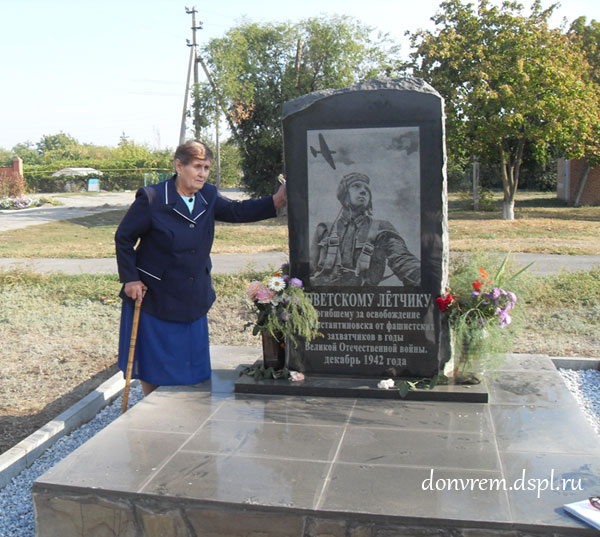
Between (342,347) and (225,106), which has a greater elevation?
(225,106)

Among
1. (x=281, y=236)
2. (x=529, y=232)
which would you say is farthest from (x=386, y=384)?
(x=529, y=232)

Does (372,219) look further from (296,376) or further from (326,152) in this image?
(296,376)

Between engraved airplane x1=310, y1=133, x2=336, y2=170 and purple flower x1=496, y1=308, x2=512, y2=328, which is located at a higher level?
engraved airplane x1=310, y1=133, x2=336, y2=170

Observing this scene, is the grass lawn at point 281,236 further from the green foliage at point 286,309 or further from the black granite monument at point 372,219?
Answer: the green foliage at point 286,309

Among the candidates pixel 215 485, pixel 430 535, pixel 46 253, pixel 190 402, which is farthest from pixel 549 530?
pixel 46 253

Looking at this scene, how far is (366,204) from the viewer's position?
4195mm

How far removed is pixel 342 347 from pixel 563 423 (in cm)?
139

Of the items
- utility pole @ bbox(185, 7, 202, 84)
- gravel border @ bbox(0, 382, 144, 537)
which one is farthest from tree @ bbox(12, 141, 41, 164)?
gravel border @ bbox(0, 382, 144, 537)

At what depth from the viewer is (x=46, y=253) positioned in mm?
12656

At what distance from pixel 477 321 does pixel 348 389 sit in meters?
0.89

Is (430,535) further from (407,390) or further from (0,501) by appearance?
(0,501)

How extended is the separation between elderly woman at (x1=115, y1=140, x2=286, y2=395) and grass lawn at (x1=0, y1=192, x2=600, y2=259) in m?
7.23

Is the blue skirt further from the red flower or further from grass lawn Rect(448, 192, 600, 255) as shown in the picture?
grass lawn Rect(448, 192, 600, 255)

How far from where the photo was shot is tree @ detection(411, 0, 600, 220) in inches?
686
